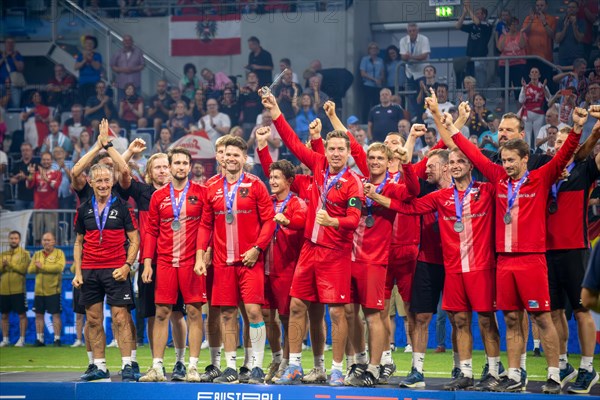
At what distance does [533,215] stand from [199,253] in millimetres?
2833

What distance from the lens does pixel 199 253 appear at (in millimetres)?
8148

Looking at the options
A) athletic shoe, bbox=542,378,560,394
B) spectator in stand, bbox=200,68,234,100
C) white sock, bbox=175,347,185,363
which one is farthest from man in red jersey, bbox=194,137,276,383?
spectator in stand, bbox=200,68,234,100

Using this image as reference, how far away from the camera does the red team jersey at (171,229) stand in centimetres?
839

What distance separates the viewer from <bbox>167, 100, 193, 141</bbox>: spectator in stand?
55.4 ft

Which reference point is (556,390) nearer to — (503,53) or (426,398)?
(426,398)

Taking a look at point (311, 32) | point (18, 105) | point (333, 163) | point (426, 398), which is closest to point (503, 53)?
point (311, 32)

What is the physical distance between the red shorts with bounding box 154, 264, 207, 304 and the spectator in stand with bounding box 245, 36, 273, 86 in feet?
28.6

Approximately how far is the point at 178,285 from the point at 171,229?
509 millimetres

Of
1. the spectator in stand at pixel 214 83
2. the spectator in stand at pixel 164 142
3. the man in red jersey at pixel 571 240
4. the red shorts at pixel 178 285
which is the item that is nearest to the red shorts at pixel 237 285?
the red shorts at pixel 178 285

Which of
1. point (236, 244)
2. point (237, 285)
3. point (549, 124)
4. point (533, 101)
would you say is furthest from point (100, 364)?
point (533, 101)

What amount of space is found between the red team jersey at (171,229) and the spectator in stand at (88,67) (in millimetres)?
10250

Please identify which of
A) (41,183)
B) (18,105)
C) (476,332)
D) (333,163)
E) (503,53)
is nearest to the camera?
(333,163)

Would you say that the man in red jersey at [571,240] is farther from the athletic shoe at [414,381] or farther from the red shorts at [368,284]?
the red shorts at [368,284]

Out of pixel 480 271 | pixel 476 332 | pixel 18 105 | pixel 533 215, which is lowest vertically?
pixel 476 332
